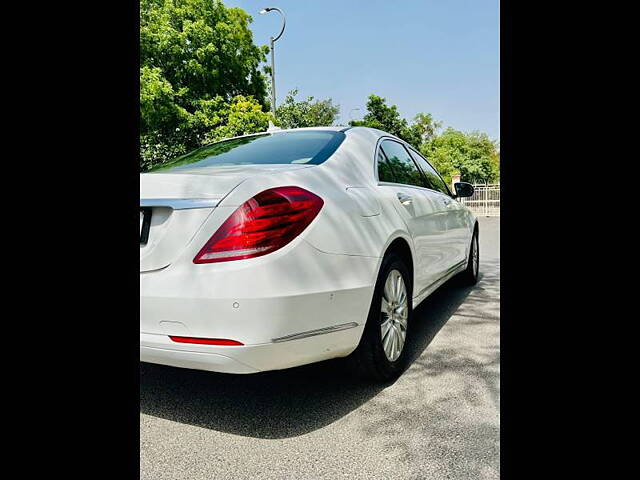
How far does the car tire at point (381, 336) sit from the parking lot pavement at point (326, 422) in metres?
0.11

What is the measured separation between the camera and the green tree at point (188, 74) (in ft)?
59.7

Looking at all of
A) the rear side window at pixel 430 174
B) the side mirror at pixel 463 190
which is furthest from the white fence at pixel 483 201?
the rear side window at pixel 430 174

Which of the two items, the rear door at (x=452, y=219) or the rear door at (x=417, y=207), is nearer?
the rear door at (x=417, y=207)

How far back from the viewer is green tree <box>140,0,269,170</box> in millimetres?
18203

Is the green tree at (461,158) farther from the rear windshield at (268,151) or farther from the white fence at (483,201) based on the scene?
the rear windshield at (268,151)

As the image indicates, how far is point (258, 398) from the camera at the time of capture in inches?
108

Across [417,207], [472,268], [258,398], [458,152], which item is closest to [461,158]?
[458,152]

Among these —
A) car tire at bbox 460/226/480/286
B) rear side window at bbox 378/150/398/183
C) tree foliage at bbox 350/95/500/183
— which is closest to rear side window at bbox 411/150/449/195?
rear side window at bbox 378/150/398/183

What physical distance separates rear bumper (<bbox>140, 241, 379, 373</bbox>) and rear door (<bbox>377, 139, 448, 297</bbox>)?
107 cm
